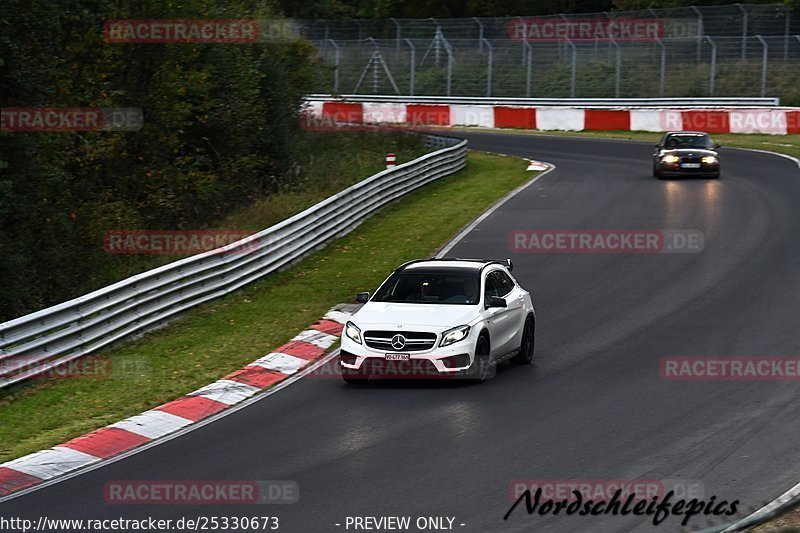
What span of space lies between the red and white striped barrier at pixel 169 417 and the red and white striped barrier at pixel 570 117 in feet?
90.9

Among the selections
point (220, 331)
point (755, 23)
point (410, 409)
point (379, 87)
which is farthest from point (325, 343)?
point (379, 87)

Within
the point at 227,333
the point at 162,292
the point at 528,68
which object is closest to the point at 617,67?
the point at 528,68

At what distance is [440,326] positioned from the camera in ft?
44.7

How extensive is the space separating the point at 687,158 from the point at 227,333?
1916 centimetres

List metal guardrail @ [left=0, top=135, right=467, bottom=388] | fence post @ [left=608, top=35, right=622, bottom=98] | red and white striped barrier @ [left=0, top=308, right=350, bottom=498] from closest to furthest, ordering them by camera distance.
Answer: red and white striped barrier @ [left=0, top=308, right=350, bottom=498]
metal guardrail @ [left=0, top=135, right=467, bottom=388]
fence post @ [left=608, top=35, right=622, bottom=98]

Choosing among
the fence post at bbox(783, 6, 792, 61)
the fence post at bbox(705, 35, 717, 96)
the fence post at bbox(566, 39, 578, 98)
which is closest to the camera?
the fence post at bbox(783, 6, 792, 61)

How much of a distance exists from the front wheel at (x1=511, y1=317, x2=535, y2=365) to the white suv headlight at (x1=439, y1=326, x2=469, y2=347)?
1.70m

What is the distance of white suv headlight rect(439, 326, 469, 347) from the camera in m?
13.5

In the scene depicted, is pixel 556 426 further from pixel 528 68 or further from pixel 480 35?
pixel 480 35

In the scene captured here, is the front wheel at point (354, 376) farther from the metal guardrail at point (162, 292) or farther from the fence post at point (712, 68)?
the fence post at point (712, 68)

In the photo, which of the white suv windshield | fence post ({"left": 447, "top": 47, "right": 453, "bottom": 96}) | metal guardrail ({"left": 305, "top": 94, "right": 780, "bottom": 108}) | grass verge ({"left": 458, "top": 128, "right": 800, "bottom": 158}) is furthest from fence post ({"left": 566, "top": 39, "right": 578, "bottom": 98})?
the white suv windshield

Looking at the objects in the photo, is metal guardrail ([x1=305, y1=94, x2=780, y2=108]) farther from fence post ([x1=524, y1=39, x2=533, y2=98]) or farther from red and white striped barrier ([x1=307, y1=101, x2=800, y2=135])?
red and white striped barrier ([x1=307, y1=101, x2=800, y2=135])

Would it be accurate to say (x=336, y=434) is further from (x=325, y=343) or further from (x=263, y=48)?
(x=263, y=48)

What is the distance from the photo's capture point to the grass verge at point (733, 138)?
1601 inches
